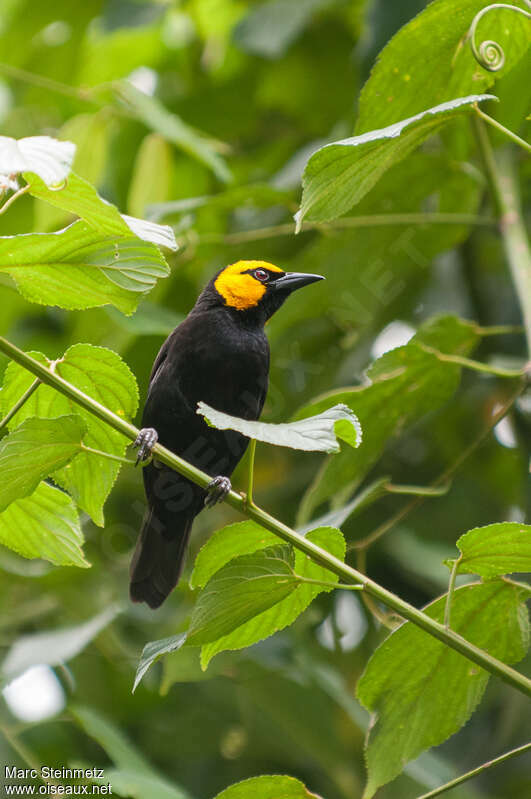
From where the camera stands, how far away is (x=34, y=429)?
135 cm

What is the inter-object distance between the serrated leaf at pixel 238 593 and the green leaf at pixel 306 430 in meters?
0.23

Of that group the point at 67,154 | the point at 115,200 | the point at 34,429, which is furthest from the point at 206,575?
the point at 115,200

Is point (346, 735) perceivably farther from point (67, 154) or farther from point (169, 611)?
point (67, 154)

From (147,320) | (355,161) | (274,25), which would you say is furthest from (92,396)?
(274,25)

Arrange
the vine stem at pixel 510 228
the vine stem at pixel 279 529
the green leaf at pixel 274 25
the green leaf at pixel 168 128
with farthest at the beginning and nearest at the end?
1. the green leaf at pixel 274 25
2. the green leaf at pixel 168 128
3. the vine stem at pixel 510 228
4. the vine stem at pixel 279 529

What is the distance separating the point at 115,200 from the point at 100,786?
214cm

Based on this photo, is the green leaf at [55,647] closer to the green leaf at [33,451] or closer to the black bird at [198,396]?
the black bird at [198,396]

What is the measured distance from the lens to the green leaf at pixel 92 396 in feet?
4.98

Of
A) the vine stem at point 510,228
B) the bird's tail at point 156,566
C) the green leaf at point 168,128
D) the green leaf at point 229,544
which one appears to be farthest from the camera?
the green leaf at point 168,128

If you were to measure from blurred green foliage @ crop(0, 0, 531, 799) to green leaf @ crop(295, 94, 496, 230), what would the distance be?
85 cm

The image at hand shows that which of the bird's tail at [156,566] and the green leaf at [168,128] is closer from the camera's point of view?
the bird's tail at [156,566]

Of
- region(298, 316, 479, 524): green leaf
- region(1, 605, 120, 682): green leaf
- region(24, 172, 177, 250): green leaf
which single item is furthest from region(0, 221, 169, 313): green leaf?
region(1, 605, 120, 682): green leaf

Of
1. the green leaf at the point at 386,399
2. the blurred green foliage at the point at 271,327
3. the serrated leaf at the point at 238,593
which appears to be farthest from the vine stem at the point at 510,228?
the serrated leaf at the point at 238,593

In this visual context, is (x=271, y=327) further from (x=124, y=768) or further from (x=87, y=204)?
(x=87, y=204)
